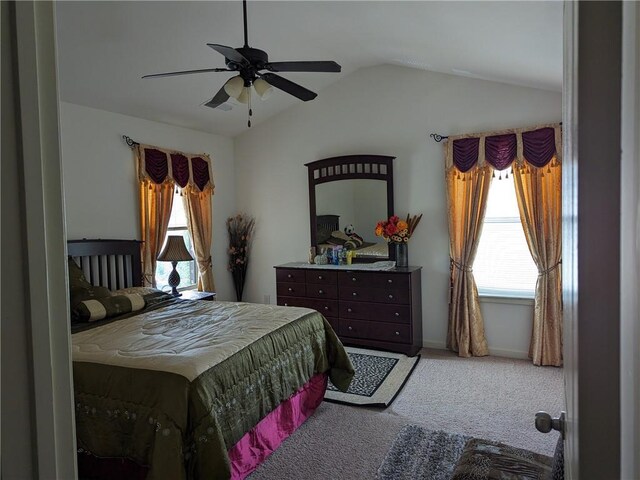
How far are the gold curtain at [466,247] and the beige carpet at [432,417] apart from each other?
32 cm

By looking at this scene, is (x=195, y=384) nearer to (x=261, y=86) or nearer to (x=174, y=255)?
(x=261, y=86)

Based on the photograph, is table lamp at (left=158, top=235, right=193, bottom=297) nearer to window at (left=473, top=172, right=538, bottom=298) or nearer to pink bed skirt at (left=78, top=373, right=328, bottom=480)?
pink bed skirt at (left=78, top=373, right=328, bottom=480)

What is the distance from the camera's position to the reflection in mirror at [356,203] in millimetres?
4914

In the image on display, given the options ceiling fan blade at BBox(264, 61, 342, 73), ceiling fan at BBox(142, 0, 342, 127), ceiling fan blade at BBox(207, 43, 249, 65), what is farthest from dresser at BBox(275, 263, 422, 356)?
ceiling fan blade at BBox(207, 43, 249, 65)

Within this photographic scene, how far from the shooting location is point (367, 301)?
179 inches


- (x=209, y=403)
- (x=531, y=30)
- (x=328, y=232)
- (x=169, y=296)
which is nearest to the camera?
(x=209, y=403)

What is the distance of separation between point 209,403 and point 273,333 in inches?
31.3

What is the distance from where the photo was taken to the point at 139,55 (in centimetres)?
354

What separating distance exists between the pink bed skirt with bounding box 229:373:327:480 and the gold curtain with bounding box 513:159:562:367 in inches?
92.0

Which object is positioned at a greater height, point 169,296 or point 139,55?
point 139,55

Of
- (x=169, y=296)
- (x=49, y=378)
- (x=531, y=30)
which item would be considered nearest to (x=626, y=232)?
(x=49, y=378)

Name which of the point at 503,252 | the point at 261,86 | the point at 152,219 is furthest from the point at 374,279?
the point at 152,219

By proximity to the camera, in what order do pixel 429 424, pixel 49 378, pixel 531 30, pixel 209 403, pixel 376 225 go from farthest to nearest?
pixel 376 225 → pixel 429 424 → pixel 531 30 → pixel 209 403 → pixel 49 378

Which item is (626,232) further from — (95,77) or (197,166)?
(197,166)
